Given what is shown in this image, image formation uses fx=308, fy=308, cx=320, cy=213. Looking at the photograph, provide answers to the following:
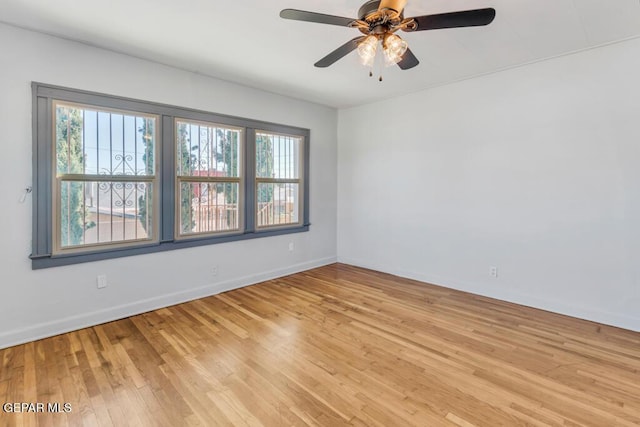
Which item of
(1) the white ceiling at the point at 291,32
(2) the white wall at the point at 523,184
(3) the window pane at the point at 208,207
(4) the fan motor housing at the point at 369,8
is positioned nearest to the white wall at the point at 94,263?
(1) the white ceiling at the point at 291,32

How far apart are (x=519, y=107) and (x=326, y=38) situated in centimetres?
238

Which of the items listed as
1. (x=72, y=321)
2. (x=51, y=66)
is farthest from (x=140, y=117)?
(x=72, y=321)

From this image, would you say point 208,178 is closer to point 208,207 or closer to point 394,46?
point 208,207

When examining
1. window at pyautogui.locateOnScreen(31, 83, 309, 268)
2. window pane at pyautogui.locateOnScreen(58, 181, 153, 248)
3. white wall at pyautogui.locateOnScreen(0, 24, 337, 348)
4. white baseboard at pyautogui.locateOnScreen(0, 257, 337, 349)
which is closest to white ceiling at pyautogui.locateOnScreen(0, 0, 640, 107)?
white wall at pyautogui.locateOnScreen(0, 24, 337, 348)

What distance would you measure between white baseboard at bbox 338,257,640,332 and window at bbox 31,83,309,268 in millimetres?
2282

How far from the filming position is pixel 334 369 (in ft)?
7.59

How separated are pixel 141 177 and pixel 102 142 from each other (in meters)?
0.48

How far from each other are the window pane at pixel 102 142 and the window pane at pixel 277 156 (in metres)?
1.46

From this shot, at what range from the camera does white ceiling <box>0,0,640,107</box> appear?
92.5 inches

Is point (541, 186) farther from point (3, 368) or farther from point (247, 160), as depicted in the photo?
point (3, 368)

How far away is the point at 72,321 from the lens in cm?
293

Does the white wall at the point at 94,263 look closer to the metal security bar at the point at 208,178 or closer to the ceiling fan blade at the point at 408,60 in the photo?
the metal security bar at the point at 208,178

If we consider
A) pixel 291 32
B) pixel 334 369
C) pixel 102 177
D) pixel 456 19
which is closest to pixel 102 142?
pixel 102 177

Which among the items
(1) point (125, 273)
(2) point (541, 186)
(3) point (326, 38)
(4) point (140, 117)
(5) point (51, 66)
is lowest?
(1) point (125, 273)
